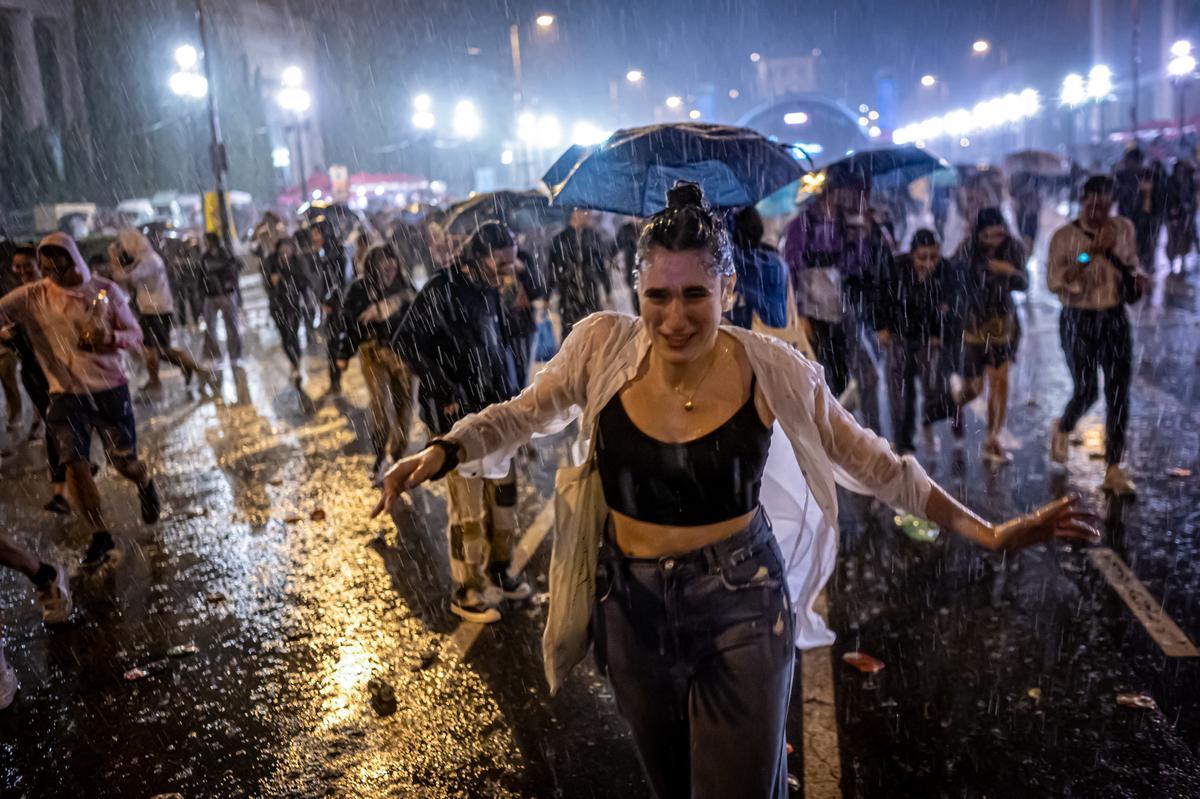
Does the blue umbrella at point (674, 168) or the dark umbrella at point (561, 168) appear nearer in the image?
the blue umbrella at point (674, 168)

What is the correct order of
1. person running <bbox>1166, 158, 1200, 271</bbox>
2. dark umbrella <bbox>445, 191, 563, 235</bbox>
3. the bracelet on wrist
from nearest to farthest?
the bracelet on wrist
dark umbrella <bbox>445, 191, 563, 235</bbox>
person running <bbox>1166, 158, 1200, 271</bbox>

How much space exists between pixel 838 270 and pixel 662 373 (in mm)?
5510

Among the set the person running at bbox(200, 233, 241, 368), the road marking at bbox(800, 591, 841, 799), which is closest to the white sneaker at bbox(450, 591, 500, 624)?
the road marking at bbox(800, 591, 841, 799)

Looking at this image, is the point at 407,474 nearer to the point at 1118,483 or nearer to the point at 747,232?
the point at 747,232

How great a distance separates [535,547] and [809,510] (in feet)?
12.9

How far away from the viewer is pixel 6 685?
488cm

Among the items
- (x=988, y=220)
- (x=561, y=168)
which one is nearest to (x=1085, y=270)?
(x=988, y=220)

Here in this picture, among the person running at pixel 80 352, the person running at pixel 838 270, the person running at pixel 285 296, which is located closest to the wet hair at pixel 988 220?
the person running at pixel 838 270

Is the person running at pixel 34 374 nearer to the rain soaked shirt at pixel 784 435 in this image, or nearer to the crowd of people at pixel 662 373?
the crowd of people at pixel 662 373

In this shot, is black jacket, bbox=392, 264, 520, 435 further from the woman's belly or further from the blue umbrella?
the woman's belly

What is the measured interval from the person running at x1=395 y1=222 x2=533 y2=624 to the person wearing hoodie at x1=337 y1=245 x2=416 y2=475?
6.91ft

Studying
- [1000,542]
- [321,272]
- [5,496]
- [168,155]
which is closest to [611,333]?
[1000,542]

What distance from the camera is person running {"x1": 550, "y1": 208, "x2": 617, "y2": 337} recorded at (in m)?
10.5

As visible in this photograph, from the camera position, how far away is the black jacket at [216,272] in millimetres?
14164
